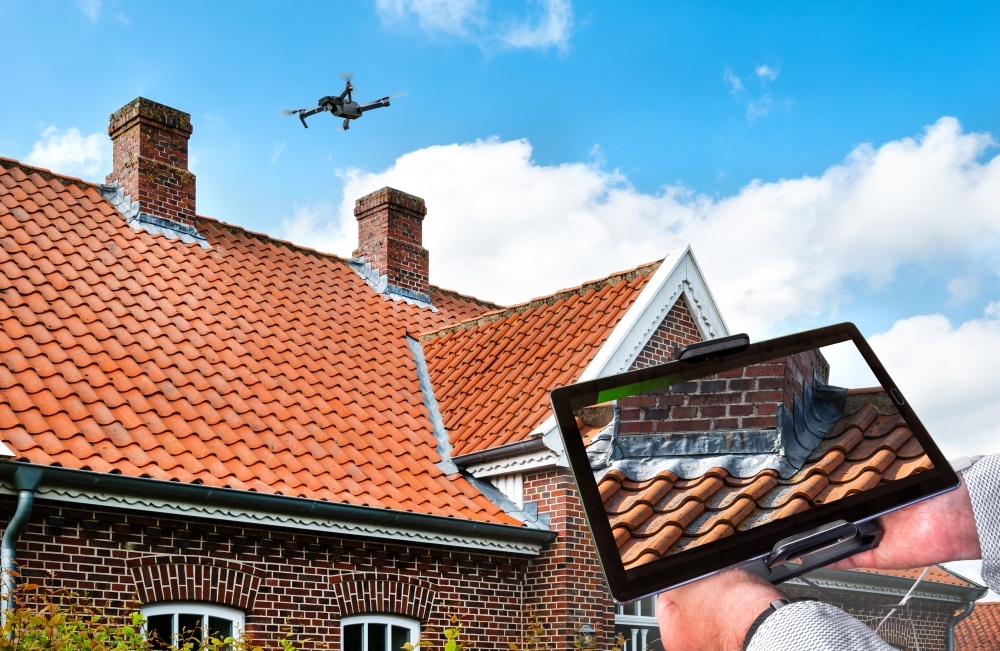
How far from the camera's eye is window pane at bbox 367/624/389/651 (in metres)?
10.7

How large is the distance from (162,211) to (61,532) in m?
6.48

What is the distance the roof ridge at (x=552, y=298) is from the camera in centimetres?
1385

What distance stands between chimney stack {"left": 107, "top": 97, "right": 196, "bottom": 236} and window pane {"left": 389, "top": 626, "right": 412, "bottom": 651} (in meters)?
6.55

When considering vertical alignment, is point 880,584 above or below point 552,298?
below

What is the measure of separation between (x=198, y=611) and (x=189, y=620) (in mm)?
113

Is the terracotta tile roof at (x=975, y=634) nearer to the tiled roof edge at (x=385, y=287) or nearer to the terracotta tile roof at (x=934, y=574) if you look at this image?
the terracotta tile roof at (x=934, y=574)

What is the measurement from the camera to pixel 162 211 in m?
14.4

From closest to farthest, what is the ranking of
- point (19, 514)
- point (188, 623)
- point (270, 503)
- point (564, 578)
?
point (19, 514)
point (188, 623)
point (270, 503)
point (564, 578)

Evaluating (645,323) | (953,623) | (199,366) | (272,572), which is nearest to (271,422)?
(199,366)

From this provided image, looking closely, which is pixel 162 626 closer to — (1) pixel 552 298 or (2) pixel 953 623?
(1) pixel 552 298

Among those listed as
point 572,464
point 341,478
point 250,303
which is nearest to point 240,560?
point 341,478

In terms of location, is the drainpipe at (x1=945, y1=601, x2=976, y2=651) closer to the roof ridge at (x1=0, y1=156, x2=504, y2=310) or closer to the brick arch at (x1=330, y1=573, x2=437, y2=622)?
the brick arch at (x1=330, y1=573, x2=437, y2=622)

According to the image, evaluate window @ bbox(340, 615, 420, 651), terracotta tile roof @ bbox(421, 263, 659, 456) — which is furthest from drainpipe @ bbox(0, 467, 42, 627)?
terracotta tile roof @ bbox(421, 263, 659, 456)

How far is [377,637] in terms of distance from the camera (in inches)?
424
